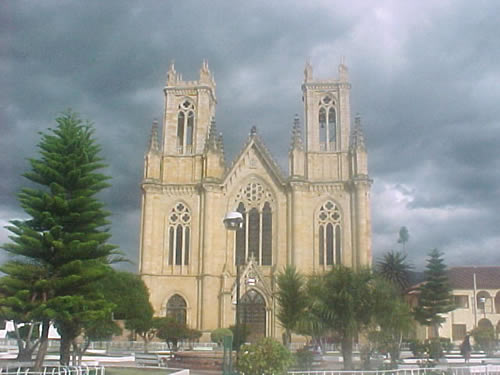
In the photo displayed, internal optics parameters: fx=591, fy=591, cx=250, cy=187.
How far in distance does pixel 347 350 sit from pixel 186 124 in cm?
3598

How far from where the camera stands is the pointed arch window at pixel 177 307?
47875 millimetres

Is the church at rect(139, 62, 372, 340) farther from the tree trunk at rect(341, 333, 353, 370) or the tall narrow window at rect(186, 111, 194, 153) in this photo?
the tree trunk at rect(341, 333, 353, 370)

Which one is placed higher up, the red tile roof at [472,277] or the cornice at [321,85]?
the cornice at [321,85]

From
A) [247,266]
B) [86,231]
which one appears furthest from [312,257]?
[86,231]

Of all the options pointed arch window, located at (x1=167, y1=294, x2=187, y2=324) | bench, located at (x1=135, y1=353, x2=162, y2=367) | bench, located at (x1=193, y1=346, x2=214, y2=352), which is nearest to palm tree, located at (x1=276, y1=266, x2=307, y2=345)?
bench, located at (x1=135, y1=353, x2=162, y2=367)

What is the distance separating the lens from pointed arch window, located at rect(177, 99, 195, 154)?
5323 centimetres

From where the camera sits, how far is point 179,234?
50.0 metres

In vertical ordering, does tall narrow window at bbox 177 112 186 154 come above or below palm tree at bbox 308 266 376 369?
above

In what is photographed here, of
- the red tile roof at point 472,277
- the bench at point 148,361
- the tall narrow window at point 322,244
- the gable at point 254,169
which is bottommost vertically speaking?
the bench at point 148,361

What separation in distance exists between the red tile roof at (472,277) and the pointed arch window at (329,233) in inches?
528

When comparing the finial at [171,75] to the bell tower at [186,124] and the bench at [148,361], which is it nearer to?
the bell tower at [186,124]

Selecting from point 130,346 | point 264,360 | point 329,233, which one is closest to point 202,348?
point 130,346

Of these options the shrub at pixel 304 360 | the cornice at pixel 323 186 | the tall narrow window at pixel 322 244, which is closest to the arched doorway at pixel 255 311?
the tall narrow window at pixel 322 244

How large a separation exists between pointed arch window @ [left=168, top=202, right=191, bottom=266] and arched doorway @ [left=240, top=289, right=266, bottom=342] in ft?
19.5
